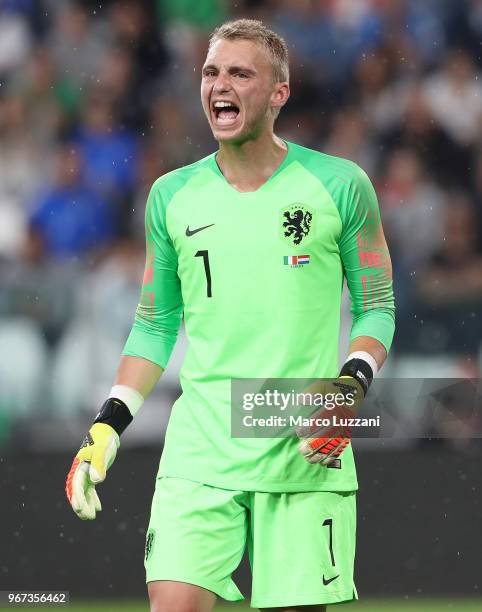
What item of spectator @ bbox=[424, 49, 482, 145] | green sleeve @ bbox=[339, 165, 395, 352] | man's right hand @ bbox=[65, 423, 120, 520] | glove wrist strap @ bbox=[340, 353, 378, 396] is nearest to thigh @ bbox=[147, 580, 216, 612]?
man's right hand @ bbox=[65, 423, 120, 520]

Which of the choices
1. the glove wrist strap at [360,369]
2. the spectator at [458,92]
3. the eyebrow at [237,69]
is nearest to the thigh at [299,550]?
the glove wrist strap at [360,369]

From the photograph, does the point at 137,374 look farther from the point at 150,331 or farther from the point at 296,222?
the point at 296,222

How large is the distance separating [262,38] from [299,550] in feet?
5.25

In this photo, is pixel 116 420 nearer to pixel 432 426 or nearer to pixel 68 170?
pixel 432 426

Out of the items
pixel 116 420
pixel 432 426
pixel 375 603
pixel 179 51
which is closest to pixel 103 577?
pixel 375 603

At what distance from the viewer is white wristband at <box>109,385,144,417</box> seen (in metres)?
4.32

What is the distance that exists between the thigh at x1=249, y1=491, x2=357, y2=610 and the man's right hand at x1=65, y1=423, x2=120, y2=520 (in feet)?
1.53

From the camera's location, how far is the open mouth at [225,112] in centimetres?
428

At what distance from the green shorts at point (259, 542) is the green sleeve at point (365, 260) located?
0.58m

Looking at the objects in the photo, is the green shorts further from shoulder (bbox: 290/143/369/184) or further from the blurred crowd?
the blurred crowd

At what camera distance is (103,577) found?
7.45 m

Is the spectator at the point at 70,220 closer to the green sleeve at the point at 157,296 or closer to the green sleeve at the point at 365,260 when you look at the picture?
the green sleeve at the point at 157,296

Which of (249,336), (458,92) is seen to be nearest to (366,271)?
(249,336)

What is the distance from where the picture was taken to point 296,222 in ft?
13.9
